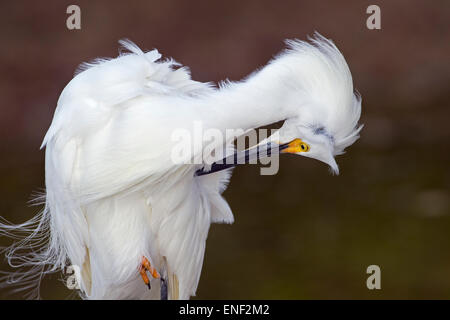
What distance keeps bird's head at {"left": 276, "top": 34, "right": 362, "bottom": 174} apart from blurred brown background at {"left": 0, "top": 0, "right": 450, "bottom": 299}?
1433 mm

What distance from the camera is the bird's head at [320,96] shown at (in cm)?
142

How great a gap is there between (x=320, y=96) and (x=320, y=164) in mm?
2486

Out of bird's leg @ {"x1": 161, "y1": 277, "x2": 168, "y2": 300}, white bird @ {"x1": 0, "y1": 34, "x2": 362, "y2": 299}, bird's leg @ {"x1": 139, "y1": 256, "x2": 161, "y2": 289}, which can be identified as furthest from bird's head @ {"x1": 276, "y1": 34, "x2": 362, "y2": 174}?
bird's leg @ {"x1": 161, "y1": 277, "x2": 168, "y2": 300}

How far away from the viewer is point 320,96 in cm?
143

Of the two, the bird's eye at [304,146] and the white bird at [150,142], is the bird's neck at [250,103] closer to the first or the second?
the white bird at [150,142]

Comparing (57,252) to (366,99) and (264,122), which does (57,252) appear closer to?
(264,122)

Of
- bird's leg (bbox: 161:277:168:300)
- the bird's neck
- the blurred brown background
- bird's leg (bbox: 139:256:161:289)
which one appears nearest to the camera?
the bird's neck

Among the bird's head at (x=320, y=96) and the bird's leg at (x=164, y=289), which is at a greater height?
the bird's head at (x=320, y=96)

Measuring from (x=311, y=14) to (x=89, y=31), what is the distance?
1326mm

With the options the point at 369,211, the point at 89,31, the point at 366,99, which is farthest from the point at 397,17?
the point at 89,31

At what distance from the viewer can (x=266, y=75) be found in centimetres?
142

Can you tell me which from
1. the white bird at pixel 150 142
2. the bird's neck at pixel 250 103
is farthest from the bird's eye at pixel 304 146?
the bird's neck at pixel 250 103

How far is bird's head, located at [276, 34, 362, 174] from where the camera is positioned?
1423 mm

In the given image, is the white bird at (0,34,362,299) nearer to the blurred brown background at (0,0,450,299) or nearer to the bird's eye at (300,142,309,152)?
the bird's eye at (300,142,309,152)
